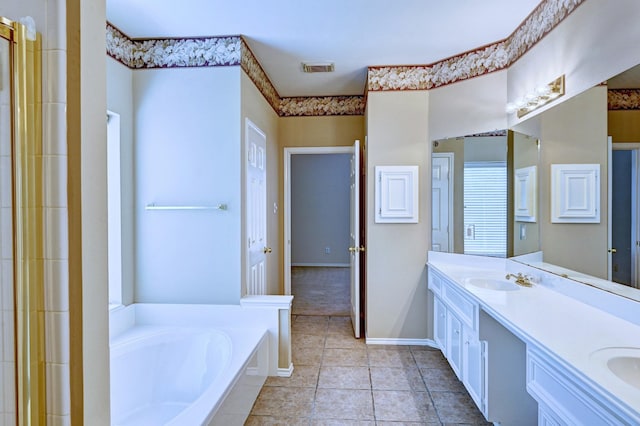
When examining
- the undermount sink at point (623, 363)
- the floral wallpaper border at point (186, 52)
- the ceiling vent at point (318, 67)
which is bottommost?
the undermount sink at point (623, 363)

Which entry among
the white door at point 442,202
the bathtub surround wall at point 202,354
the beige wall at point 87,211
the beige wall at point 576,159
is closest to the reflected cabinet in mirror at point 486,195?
Answer: the white door at point 442,202

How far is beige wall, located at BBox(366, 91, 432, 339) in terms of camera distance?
126 inches

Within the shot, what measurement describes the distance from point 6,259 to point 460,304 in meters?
2.34

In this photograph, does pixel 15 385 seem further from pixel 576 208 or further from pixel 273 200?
pixel 273 200

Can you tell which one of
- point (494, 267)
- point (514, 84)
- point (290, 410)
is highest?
point (514, 84)

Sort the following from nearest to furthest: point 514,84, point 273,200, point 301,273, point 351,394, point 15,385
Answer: point 15,385, point 351,394, point 514,84, point 273,200, point 301,273

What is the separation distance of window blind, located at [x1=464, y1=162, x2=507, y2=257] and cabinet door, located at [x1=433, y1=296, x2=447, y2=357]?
526 mm

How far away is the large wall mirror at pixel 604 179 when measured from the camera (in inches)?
60.8

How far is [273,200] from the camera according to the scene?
152 inches

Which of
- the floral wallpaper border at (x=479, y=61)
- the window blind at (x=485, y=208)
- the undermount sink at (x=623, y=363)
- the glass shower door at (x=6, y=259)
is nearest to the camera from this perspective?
the glass shower door at (x=6, y=259)

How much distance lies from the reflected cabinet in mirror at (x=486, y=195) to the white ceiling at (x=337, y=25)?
81cm

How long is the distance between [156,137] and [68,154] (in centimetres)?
206

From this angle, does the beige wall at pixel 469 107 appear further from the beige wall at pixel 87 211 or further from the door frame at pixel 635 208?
the beige wall at pixel 87 211

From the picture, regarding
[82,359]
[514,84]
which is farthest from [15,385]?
[514,84]
